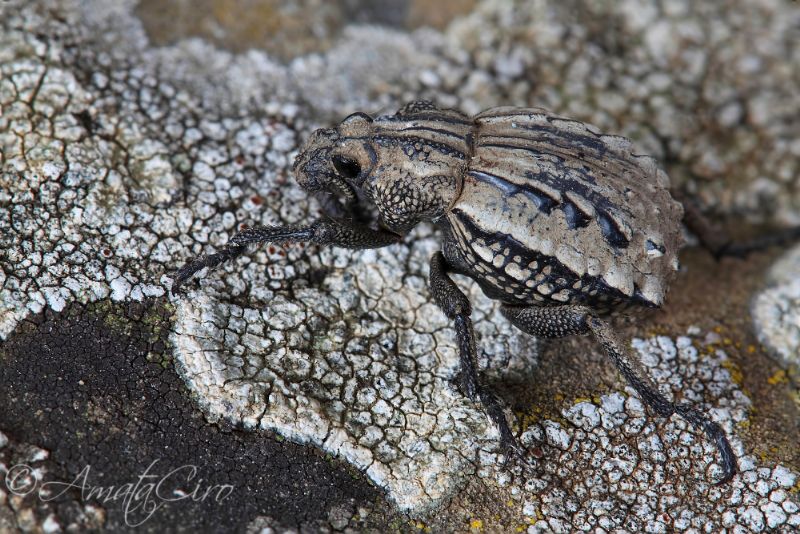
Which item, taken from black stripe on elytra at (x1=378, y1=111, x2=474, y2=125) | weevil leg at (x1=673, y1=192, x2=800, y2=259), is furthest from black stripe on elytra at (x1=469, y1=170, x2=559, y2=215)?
weevil leg at (x1=673, y1=192, x2=800, y2=259)

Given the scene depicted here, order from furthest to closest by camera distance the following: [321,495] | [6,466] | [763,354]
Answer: [763,354] → [321,495] → [6,466]

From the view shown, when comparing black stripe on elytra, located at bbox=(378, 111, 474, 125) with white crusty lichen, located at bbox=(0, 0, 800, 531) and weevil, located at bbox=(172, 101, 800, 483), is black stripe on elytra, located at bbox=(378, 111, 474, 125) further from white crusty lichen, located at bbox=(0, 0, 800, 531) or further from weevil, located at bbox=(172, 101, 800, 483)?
white crusty lichen, located at bbox=(0, 0, 800, 531)

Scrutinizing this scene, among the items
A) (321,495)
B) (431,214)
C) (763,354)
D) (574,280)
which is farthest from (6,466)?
(763,354)

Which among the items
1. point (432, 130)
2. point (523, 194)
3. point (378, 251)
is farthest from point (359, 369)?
point (432, 130)

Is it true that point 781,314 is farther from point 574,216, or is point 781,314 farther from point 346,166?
point 346,166

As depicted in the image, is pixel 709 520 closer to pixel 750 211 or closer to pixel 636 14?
pixel 750 211
